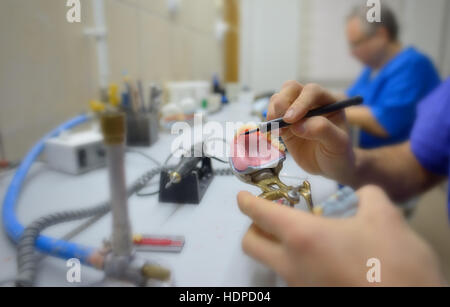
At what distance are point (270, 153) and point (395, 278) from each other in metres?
0.13

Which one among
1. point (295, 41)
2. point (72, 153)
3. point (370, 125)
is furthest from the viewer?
point (370, 125)

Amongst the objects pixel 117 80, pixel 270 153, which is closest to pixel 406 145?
pixel 270 153

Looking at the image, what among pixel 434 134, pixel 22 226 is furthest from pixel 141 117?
pixel 434 134

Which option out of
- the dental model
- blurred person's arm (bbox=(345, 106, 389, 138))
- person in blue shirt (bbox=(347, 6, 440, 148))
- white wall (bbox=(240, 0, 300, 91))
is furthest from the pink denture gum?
blurred person's arm (bbox=(345, 106, 389, 138))

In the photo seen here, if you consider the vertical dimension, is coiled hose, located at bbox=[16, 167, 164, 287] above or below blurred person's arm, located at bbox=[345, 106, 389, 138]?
below

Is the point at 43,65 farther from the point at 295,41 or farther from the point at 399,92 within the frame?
the point at 399,92

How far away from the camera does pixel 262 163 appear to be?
0.75ft

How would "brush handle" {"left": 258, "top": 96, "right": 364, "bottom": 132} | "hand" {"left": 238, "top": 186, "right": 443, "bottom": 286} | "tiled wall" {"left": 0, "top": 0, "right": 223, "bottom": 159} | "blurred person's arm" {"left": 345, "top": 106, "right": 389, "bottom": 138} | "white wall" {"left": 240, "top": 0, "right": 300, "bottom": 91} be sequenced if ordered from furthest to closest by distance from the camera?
"blurred person's arm" {"left": 345, "top": 106, "right": 389, "bottom": 138}, "white wall" {"left": 240, "top": 0, "right": 300, "bottom": 91}, "tiled wall" {"left": 0, "top": 0, "right": 223, "bottom": 159}, "brush handle" {"left": 258, "top": 96, "right": 364, "bottom": 132}, "hand" {"left": 238, "top": 186, "right": 443, "bottom": 286}

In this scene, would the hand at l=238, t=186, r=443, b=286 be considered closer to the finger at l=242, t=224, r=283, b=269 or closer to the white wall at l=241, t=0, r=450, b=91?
the finger at l=242, t=224, r=283, b=269

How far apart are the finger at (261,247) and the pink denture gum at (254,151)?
0.06m

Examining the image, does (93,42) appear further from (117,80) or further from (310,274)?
(310,274)

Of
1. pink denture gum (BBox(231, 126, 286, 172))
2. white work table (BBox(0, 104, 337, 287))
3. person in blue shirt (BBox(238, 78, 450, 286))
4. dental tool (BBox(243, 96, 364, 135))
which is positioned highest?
dental tool (BBox(243, 96, 364, 135))

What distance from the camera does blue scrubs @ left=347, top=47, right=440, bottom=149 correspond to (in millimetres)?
697

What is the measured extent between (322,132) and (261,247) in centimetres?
14
